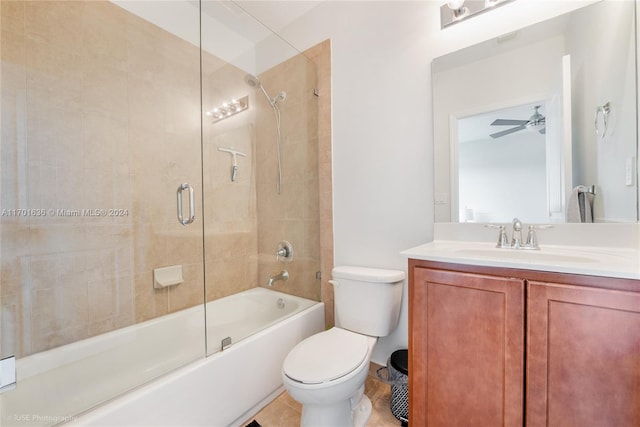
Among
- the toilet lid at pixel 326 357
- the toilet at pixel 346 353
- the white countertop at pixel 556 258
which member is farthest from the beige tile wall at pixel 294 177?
the white countertop at pixel 556 258

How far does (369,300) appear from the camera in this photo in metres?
1.50

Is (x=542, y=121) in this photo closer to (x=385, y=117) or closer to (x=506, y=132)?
(x=506, y=132)

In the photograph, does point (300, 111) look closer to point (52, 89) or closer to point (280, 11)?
point (280, 11)

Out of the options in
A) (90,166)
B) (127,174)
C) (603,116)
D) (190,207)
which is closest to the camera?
(603,116)

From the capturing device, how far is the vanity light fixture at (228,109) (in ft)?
5.98

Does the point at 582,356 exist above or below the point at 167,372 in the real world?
above

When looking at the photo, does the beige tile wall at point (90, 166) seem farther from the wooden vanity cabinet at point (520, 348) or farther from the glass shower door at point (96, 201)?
the wooden vanity cabinet at point (520, 348)

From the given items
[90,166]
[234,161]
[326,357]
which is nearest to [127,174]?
[90,166]

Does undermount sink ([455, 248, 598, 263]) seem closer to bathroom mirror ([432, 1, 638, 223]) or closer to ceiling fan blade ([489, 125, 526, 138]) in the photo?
bathroom mirror ([432, 1, 638, 223])

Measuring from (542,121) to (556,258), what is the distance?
2.12ft

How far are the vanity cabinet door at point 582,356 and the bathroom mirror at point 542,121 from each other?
21.6 inches

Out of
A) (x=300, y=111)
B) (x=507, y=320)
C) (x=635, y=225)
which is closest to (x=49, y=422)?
(x=507, y=320)

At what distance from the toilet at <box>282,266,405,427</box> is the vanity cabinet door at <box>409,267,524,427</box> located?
11.4 inches

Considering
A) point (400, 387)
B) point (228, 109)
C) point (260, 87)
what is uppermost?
point (260, 87)
